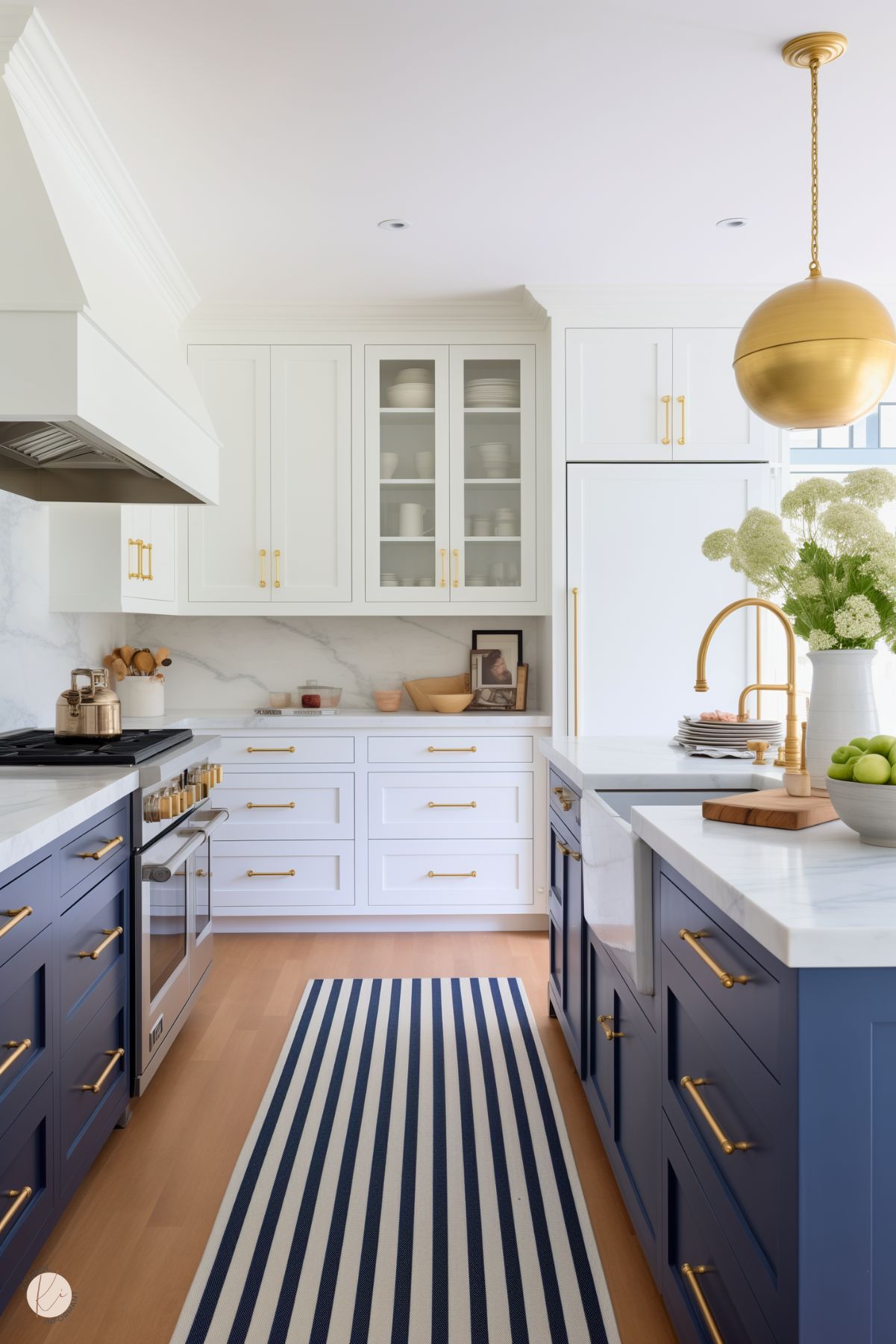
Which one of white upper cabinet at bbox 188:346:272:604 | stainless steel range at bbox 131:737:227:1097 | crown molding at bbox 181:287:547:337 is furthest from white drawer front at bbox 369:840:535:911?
crown molding at bbox 181:287:547:337

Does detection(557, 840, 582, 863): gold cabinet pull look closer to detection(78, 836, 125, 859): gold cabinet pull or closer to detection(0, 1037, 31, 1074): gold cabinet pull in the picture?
detection(78, 836, 125, 859): gold cabinet pull

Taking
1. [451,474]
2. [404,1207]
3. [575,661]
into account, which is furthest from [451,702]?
[404,1207]

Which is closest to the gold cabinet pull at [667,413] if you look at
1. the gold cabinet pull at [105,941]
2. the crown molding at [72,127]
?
the crown molding at [72,127]

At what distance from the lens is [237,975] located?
11.3 feet

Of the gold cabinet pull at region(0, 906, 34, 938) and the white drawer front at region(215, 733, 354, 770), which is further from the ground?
the white drawer front at region(215, 733, 354, 770)

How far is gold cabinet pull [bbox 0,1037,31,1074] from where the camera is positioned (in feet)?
5.14

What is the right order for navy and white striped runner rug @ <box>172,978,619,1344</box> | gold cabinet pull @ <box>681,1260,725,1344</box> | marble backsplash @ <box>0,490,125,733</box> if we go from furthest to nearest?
marble backsplash @ <box>0,490,125,733</box>
navy and white striped runner rug @ <box>172,978,619,1344</box>
gold cabinet pull @ <box>681,1260,725,1344</box>

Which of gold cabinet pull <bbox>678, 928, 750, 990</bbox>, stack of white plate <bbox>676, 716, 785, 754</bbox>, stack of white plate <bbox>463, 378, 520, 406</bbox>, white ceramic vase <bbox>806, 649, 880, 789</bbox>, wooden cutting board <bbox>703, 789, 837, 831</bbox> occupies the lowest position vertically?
gold cabinet pull <bbox>678, 928, 750, 990</bbox>

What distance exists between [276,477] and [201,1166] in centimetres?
266

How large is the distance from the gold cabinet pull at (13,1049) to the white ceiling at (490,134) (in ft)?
6.98

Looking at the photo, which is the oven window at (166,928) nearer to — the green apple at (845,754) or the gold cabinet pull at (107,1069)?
the gold cabinet pull at (107,1069)

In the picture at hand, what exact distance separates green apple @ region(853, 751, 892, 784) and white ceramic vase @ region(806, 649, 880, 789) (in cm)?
34

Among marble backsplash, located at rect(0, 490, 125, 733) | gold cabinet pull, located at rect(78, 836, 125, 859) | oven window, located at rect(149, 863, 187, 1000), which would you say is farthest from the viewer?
marble backsplash, located at rect(0, 490, 125, 733)

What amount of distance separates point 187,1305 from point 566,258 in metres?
3.36
